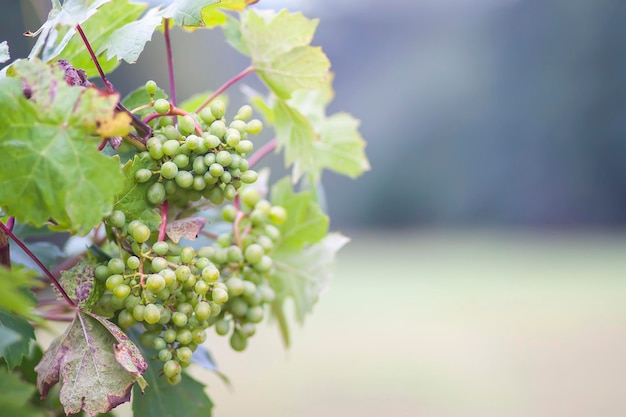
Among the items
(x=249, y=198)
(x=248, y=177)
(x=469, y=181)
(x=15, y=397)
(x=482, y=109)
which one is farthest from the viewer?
(x=469, y=181)

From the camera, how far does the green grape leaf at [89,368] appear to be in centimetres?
30

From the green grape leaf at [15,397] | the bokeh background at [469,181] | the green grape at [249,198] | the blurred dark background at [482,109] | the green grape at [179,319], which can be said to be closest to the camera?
the green grape leaf at [15,397]

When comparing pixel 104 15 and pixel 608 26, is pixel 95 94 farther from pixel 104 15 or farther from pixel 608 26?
pixel 608 26

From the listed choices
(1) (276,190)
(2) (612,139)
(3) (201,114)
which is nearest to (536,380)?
(1) (276,190)

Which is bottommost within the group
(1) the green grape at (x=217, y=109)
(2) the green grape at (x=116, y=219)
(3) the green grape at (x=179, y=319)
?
(3) the green grape at (x=179, y=319)

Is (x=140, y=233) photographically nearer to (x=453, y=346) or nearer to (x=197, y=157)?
(x=197, y=157)

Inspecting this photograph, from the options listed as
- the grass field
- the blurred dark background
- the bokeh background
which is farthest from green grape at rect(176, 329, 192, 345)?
the blurred dark background

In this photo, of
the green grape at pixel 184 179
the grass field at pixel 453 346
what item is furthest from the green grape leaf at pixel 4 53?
the grass field at pixel 453 346

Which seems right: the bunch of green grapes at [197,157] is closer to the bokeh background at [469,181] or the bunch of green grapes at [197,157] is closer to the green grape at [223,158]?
the green grape at [223,158]

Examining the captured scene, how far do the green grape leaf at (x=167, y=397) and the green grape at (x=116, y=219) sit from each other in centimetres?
9

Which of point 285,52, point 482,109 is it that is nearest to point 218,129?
point 285,52

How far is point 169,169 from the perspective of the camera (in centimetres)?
32

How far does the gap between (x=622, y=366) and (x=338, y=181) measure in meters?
3.90

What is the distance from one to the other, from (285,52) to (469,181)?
6278 mm
